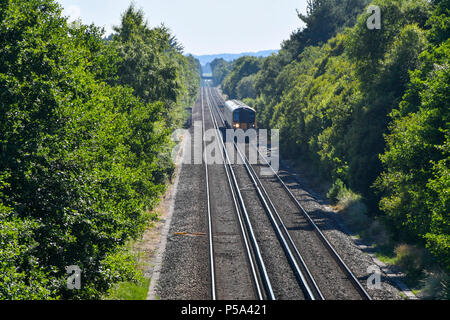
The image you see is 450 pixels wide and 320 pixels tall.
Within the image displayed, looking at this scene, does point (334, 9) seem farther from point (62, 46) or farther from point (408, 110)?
point (62, 46)

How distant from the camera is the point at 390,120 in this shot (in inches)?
926

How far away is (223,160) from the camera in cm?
3569

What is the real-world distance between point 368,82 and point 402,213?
1250 centimetres

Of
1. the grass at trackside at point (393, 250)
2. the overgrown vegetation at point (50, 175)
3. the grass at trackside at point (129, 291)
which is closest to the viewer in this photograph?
the overgrown vegetation at point (50, 175)

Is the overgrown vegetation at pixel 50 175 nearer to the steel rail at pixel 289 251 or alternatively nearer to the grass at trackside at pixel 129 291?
the grass at trackside at pixel 129 291

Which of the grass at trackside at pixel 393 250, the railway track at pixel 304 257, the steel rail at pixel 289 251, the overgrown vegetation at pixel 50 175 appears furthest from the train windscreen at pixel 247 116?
the overgrown vegetation at pixel 50 175

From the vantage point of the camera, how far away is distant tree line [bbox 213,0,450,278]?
15344mm

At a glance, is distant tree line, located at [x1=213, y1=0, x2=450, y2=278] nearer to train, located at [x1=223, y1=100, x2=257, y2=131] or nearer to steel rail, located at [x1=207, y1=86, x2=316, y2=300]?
train, located at [x1=223, y1=100, x2=257, y2=131]

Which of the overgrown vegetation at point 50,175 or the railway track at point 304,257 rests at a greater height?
the overgrown vegetation at point 50,175

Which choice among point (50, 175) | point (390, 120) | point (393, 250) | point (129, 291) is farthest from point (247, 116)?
point (50, 175)

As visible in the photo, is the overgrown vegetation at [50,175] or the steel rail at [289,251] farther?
the steel rail at [289,251]

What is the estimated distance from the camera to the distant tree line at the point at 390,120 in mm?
15344

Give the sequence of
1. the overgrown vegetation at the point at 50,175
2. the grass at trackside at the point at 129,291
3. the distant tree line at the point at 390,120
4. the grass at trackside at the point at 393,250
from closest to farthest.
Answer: the overgrown vegetation at the point at 50,175 → the grass at trackside at the point at 129,291 → the grass at trackside at the point at 393,250 → the distant tree line at the point at 390,120
